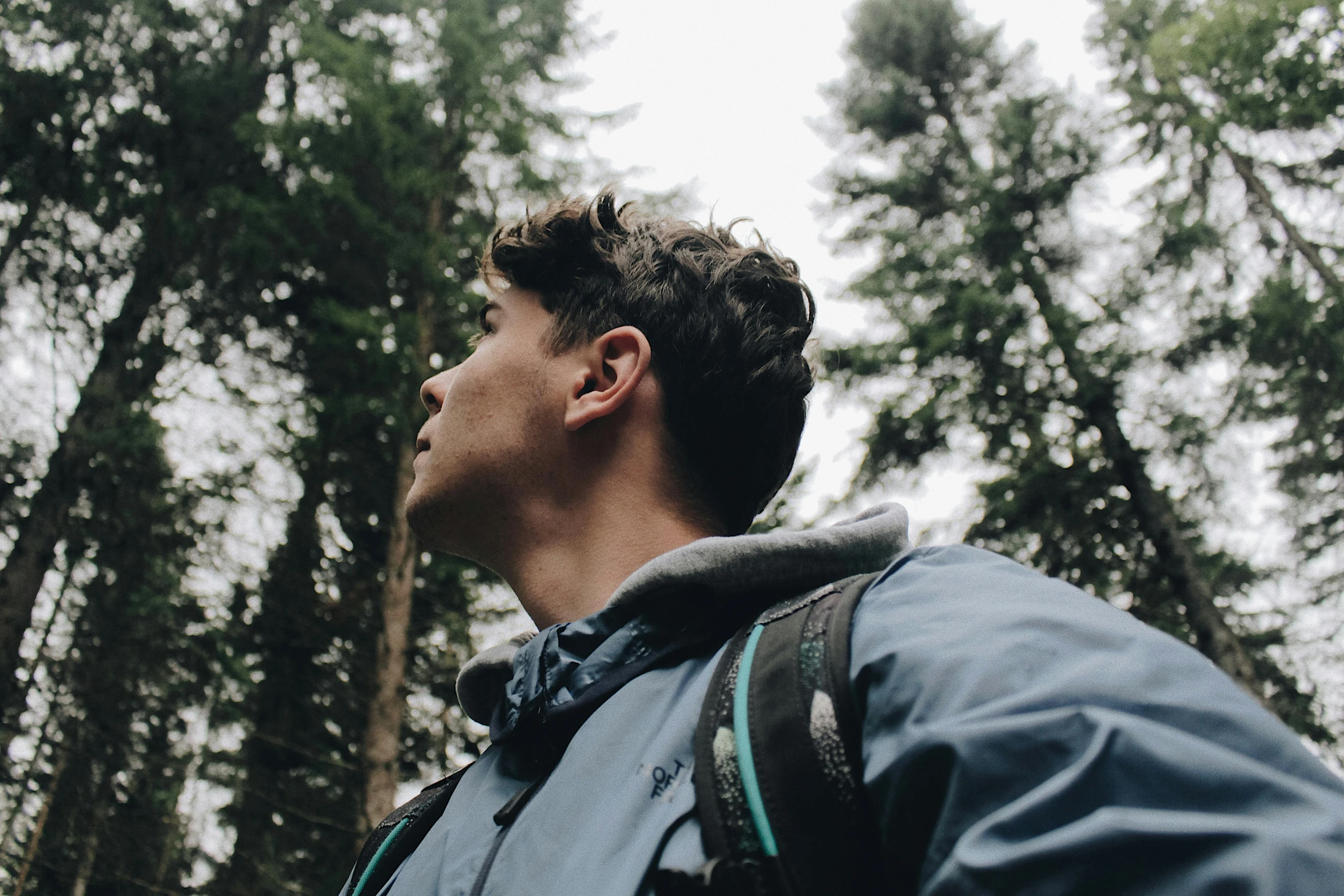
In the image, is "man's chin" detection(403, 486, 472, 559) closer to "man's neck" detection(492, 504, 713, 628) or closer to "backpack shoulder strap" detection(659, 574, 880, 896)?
"man's neck" detection(492, 504, 713, 628)

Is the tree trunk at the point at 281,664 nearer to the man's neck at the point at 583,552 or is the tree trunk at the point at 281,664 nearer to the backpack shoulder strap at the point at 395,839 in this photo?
the man's neck at the point at 583,552

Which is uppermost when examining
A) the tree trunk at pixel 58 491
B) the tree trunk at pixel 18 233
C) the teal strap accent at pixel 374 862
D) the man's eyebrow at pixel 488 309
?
the tree trunk at pixel 18 233

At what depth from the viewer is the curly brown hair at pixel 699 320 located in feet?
6.64

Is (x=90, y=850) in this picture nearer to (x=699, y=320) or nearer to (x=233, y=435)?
(x=233, y=435)

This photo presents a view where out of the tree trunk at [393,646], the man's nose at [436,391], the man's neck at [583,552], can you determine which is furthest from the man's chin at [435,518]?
the tree trunk at [393,646]

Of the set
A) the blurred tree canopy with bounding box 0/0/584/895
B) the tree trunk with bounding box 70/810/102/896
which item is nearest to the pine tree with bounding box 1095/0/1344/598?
the blurred tree canopy with bounding box 0/0/584/895

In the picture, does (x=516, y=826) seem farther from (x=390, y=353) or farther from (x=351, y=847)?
(x=390, y=353)

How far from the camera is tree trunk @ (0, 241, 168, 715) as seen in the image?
26.5 feet

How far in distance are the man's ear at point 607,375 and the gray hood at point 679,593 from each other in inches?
25.7

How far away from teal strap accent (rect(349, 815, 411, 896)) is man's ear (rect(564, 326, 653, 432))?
953mm

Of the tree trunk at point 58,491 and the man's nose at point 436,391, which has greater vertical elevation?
the tree trunk at point 58,491

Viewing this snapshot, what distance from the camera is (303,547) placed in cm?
910

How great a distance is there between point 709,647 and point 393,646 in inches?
282

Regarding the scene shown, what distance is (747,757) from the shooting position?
35.6 inches
